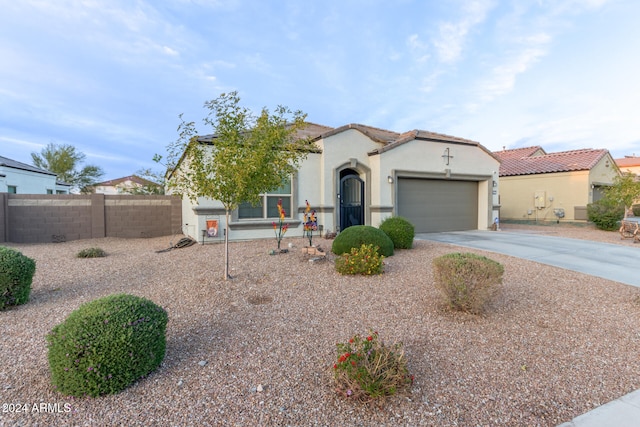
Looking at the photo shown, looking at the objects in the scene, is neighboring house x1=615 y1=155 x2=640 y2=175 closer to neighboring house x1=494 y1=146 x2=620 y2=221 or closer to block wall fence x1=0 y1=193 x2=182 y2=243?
neighboring house x1=494 y1=146 x2=620 y2=221

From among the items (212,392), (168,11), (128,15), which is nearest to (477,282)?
(212,392)

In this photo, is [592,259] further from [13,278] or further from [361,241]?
[13,278]

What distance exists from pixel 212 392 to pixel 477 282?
3.56 meters

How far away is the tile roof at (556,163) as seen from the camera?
17.5 m

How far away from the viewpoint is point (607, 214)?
14383 mm

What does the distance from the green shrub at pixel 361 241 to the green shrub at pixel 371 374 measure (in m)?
4.46

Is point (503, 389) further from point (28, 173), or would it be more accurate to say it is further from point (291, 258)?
point (28, 173)

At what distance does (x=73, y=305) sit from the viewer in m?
4.75

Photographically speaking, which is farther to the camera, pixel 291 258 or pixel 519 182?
pixel 519 182

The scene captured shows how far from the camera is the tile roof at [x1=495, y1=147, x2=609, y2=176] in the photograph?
1748 centimetres

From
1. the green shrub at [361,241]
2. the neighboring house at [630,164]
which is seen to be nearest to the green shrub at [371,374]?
the green shrub at [361,241]

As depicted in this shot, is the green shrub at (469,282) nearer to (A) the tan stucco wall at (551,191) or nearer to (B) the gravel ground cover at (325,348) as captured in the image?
(B) the gravel ground cover at (325,348)

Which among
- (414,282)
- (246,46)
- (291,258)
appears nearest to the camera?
(414,282)

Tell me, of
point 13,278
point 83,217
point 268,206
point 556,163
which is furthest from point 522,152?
point 13,278
